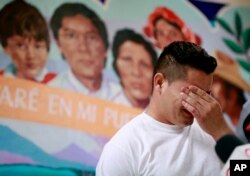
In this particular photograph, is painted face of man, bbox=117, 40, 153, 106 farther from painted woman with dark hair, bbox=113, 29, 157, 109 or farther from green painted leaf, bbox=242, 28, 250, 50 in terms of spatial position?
green painted leaf, bbox=242, 28, 250, 50

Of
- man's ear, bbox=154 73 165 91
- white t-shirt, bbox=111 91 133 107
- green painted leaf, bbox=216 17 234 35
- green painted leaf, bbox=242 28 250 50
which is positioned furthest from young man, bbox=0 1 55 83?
green painted leaf, bbox=242 28 250 50

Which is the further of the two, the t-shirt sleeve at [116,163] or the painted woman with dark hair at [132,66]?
the painted woman with dark hair at [132,66]

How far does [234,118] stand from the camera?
6.29 feet

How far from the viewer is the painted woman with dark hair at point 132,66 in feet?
5.69

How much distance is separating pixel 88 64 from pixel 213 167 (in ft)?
2.91

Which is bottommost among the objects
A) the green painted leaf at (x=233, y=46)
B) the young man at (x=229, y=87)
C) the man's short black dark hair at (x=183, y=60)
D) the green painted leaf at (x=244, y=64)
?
the young man at (x=229, y=87)

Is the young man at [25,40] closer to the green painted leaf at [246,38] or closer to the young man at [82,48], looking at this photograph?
the young man at [82,48]

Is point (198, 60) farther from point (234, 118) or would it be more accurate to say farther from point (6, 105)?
point (234, 118)

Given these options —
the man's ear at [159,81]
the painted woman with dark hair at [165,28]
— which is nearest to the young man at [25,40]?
the painted woman with dark hair at [165,28]

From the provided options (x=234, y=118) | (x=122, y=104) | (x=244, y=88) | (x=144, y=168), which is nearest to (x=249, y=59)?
(x=244, y=88)

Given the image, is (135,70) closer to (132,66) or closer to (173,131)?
(132,66)

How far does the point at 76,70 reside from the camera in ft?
5.43

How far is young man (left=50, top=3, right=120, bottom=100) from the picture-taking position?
5.37 feet

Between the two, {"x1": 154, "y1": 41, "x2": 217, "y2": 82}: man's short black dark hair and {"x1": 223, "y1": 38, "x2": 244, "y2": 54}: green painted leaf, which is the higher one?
{"x1": 154, "y1": 41, "x2": 217, "y2": 82}: man's short black dark hair
